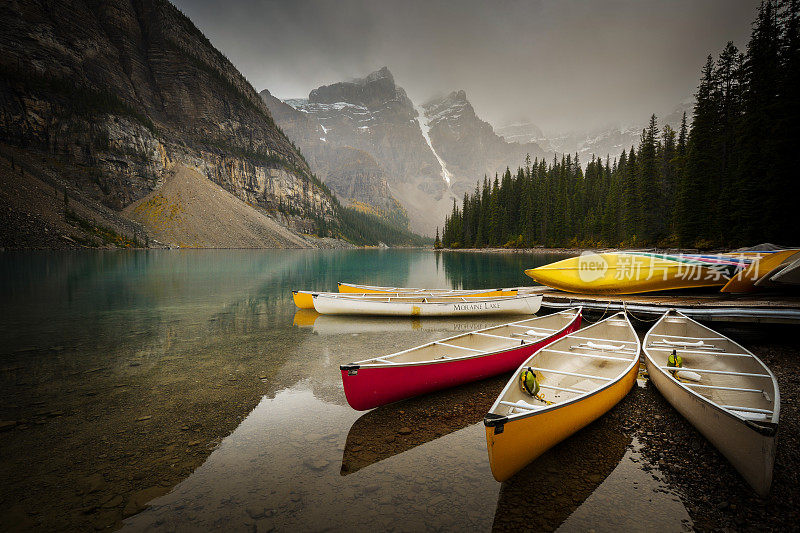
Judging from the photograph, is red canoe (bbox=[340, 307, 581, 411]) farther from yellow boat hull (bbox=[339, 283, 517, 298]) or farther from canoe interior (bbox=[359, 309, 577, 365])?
yellow boat hull (bbox=[339, 283, 517, 298])

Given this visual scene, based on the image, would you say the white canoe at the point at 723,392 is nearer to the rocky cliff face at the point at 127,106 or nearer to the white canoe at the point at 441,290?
the white canoe at the point at 441,290

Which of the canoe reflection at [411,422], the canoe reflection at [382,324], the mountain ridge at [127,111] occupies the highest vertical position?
the mountain ridge at [127,111]

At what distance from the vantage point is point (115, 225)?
281ft

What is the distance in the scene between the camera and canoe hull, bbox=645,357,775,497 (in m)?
3.85

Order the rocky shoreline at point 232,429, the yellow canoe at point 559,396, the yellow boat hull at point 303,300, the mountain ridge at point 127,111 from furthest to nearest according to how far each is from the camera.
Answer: the mountain ridge at point 127,111 → the yellow boat hull at point 303,300 → the yellow canoe at point 559,396 → the rocky shoreline at point 232,429

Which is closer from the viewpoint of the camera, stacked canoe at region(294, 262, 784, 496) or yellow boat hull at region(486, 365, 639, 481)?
yellow boat hull at region(486, 365, 639, 481)

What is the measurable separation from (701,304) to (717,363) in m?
6.52

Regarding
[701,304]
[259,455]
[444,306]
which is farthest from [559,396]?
[701,304]

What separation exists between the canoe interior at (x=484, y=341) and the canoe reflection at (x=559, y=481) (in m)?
2.75

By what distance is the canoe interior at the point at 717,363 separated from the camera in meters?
5.61

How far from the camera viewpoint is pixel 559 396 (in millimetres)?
6367

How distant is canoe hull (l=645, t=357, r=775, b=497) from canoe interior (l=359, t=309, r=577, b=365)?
384 cm

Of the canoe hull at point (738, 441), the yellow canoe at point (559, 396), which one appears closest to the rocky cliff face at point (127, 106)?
the yellow canoe at point (559, 396)

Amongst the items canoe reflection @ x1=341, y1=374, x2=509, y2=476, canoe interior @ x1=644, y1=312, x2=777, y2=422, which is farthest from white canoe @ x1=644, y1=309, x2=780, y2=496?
canoe reflection @ x1=341, y1=374, x2=509, y2=476
